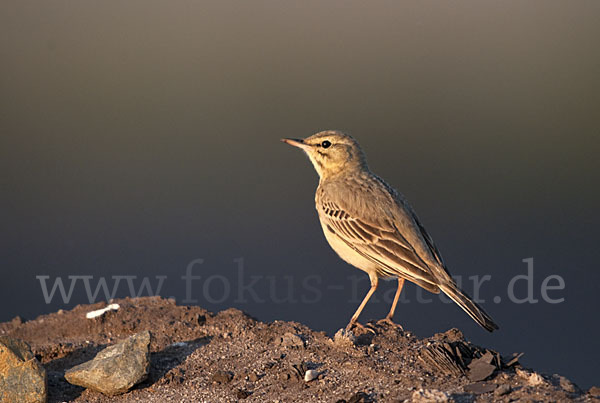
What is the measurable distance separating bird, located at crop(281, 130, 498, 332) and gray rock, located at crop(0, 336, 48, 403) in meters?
2.79

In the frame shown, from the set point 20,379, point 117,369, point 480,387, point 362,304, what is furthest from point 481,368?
point 20,379

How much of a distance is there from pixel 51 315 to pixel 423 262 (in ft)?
14.7

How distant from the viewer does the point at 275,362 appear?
20.5ft

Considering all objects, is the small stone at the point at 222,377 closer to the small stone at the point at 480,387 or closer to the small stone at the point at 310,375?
the small stone at the point at 310,375

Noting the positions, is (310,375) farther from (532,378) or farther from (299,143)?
(299,143)

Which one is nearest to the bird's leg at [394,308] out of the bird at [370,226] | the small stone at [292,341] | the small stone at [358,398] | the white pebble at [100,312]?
the bird at [370,226]

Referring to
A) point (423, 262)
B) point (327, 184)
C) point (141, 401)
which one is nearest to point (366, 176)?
point (327, 184)

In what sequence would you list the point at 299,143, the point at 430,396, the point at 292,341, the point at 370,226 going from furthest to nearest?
the point at 299,143 → the point at 370,226 → the point at 292,341 → the point at 430,396

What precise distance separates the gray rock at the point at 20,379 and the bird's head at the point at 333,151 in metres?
3.54

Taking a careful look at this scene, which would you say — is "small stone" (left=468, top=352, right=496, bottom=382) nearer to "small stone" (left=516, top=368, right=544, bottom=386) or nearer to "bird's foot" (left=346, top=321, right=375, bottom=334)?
"small stone" (left=516, top=368, right=544, bottom=386)

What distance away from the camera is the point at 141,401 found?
19.5ft

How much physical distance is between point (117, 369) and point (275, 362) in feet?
4.45

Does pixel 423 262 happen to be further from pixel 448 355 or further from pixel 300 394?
pixel 300 394

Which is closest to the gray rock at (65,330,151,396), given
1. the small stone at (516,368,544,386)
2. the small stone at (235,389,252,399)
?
the small stone at (235,389,252,399)
